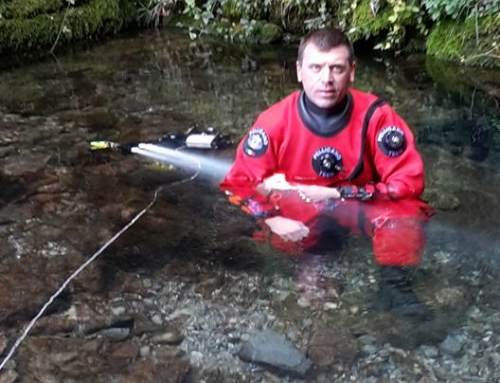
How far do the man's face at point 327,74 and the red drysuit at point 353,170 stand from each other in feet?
0.46

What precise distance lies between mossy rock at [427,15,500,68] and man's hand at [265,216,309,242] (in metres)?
5.20

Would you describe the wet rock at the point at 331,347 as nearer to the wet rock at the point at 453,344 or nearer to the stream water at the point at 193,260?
the stream water at the point at 193,260

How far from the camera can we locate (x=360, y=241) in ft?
13.6

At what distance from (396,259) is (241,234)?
102 centimetres

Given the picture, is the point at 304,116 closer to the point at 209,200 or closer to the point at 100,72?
the point at 209,200

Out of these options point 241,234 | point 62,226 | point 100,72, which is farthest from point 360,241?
point 100,72

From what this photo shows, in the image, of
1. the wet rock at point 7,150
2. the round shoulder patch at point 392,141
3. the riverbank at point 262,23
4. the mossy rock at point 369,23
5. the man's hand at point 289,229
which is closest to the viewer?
the round shoulder patch at point 392,141

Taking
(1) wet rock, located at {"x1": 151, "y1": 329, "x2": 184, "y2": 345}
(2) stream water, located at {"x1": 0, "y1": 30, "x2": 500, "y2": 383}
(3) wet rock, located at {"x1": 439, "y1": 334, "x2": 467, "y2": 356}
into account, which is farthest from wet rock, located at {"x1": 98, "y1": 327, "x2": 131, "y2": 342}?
(3) wet rock, located at {"x1": 439, "y1": 334, "x2": 467, "y2": 356}

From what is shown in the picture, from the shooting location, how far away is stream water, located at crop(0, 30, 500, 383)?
335 cm

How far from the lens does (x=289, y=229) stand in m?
3.99

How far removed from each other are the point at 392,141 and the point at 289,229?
76 centimetres

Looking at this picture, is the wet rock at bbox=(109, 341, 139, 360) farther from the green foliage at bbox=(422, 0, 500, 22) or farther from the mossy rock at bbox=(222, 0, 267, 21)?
the mossy rock at bbox=(222, 0, 267, 21)

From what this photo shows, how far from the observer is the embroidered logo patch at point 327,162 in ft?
13.2

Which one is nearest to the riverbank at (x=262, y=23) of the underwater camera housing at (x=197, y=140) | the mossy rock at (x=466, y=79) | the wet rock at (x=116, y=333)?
the mossy rock at (x=466, y=79)
